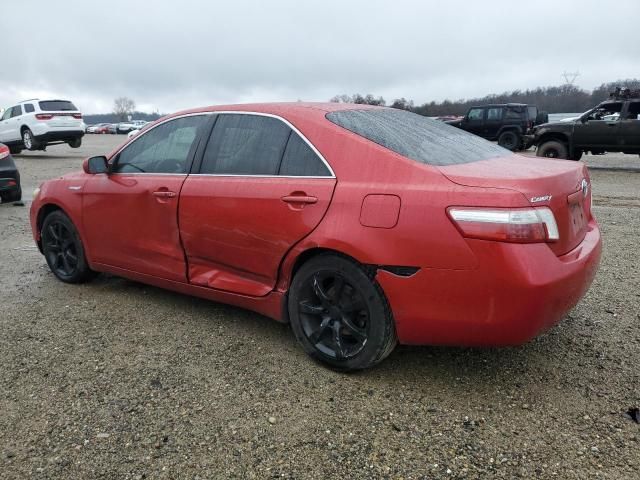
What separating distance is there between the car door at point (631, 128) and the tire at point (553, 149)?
1.36 meters

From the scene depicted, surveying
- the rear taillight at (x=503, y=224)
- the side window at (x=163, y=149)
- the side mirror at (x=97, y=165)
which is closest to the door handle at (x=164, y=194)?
the side window at (x=163, y=149)

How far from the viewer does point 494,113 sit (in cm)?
2133

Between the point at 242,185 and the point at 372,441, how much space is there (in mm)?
1648

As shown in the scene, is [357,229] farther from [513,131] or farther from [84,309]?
[513,131]

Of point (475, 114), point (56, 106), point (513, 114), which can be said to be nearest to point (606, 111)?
point (513, 114)

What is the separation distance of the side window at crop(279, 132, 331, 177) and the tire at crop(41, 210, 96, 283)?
2.22 m

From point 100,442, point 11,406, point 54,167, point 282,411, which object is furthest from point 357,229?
point 54,167

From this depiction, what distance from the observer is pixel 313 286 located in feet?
9.77

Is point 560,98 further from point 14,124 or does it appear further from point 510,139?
point 14,124

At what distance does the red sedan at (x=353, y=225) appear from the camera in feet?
8.14

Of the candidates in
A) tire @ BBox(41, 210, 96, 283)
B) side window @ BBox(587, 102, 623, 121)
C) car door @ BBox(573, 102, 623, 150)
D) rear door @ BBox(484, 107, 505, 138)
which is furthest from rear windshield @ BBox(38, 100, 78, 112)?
side window @ BBox(587, 102, 623, 121)

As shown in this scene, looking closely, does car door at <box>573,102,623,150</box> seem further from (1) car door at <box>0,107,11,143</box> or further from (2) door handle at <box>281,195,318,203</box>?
(1) car door at <box>0,107,11,143</box>

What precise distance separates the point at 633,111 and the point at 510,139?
23.1ft

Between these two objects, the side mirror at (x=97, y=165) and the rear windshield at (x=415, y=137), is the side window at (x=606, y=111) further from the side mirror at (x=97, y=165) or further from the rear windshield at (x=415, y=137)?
the side mirror at (x=97, y=165)
